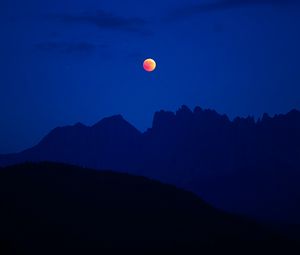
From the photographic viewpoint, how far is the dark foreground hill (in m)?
89.2

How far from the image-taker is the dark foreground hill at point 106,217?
8925 cm

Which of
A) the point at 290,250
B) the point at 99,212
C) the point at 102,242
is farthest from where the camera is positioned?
the point at 290,250

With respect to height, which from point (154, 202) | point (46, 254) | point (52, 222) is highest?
point (154, 202)

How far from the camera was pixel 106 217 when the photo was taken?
10312 centimetres

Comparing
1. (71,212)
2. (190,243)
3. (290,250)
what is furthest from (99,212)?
(290,250)

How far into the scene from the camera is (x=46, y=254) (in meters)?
79.0

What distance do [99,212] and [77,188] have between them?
1338cm

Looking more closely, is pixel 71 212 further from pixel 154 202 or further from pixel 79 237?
pixel 154 202

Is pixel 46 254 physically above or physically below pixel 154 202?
below

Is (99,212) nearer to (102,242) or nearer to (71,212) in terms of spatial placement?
(71,212)

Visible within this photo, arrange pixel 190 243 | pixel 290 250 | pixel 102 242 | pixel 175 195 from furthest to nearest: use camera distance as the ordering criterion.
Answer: pixel 175 195 → pixel 290 250 → pixel 190 243 → pixel 102 242

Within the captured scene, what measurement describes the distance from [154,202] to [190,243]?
22.6m

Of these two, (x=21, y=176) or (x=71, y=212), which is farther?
(x=21, y=176)

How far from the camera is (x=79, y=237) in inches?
3558
